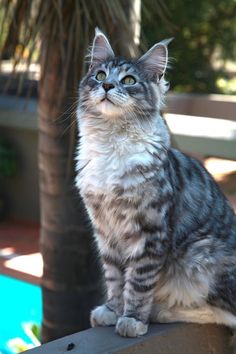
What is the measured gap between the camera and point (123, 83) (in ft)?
9.95

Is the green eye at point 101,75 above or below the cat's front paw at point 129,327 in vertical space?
above

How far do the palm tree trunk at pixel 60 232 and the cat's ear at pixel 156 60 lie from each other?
1099mm

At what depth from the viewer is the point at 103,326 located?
3.16m

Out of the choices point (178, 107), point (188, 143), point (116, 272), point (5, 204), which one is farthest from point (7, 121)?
point (116, 272)

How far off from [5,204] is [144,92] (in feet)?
20.0

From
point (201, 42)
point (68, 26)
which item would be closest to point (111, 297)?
point (68, 26)

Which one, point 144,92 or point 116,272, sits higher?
point 144,92

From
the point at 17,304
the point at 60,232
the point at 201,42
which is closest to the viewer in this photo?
the point at 60,232

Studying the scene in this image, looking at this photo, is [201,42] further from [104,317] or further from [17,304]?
[104,317]

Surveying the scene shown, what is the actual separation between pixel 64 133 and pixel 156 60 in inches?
48.7

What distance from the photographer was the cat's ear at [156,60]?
3.05 metres

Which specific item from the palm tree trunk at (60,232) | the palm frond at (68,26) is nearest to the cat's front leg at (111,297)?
the palm tree trunk at (60,232)

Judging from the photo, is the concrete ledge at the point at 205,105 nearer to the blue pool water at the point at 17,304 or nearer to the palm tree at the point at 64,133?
the blue pool water at the point at 17,304

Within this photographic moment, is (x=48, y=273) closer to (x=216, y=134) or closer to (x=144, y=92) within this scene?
(x=216, y=134)
